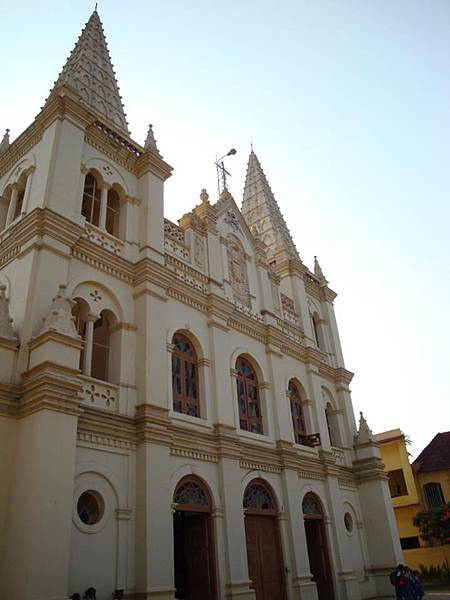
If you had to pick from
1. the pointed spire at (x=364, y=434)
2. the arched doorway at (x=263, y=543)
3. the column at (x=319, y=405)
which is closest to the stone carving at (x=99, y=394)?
the arched doorway at (x=263, y=543)

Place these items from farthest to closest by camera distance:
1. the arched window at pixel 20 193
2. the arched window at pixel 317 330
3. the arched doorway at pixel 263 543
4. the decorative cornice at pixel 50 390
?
the arched window at pixel 317 330 < the arched window at pixel 20 193 < the arched doorway at pixel 263 543 < the decorative cornice at pixel 50 390

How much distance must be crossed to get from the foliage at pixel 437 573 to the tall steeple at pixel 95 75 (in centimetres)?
2483

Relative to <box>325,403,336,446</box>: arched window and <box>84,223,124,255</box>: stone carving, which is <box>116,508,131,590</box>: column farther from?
<box>325,403,336,446</box>: arched window

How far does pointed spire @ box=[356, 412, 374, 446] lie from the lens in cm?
2277

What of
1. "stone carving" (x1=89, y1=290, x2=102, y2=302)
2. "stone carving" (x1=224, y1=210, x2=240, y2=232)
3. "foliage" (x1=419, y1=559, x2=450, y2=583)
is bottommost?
"foliage" (x1=419, y1=559, x2=450, y2=583)

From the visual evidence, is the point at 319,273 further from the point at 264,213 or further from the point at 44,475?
the point at 44,475

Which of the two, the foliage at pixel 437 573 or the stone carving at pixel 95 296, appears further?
the foliage at pixel 437 573

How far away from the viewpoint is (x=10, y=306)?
12406 millimetres

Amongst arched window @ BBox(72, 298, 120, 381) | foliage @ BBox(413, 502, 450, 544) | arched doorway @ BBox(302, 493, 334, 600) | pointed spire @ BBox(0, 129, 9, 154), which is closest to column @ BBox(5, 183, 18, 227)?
pointed spire @ BBox(0, 129, 9, 154)

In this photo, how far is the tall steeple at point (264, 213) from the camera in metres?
25.8

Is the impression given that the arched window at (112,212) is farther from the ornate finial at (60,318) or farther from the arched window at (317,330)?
the arched window at (317,330)

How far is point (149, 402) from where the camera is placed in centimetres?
1324

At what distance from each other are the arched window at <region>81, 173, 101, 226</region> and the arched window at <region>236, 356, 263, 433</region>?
685cm

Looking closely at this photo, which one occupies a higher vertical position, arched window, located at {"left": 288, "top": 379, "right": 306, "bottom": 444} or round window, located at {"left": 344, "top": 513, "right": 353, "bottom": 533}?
arched window, located at {"left": 288, "top": 379, "right": 306, "bottom": 444}
